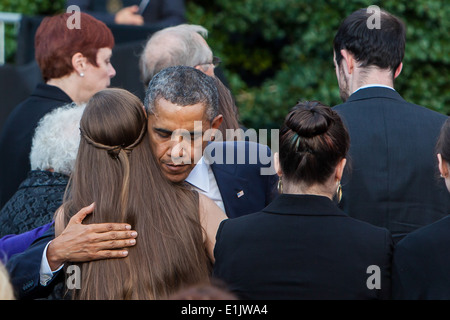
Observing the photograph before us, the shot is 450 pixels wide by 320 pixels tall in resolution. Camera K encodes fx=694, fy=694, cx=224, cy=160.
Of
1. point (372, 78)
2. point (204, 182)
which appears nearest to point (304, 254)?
point (204, 182)

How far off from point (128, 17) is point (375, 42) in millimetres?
3186

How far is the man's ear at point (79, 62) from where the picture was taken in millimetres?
3707

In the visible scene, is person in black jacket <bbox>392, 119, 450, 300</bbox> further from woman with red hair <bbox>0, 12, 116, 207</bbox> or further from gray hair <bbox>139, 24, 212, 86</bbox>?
woman with red hair <bbox>0, 12, 116, 207</bbox>

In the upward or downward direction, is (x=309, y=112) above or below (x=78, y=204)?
above

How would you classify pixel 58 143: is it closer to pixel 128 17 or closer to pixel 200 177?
pixel 200 177

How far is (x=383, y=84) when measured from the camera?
2900mm

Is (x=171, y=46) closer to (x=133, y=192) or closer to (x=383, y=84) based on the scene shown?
(x=383, y=84)

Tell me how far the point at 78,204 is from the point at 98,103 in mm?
343

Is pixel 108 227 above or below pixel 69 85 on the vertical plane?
below

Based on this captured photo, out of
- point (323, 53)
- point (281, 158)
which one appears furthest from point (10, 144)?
point (323, 53)

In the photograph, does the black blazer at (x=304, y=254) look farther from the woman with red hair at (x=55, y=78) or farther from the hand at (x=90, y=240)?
the woman with red hair at (x=55, y=78)

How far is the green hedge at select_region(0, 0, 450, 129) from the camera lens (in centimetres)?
643

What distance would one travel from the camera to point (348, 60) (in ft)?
9.80

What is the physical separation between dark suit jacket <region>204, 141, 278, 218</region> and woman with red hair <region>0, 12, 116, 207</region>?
115 centimetres
